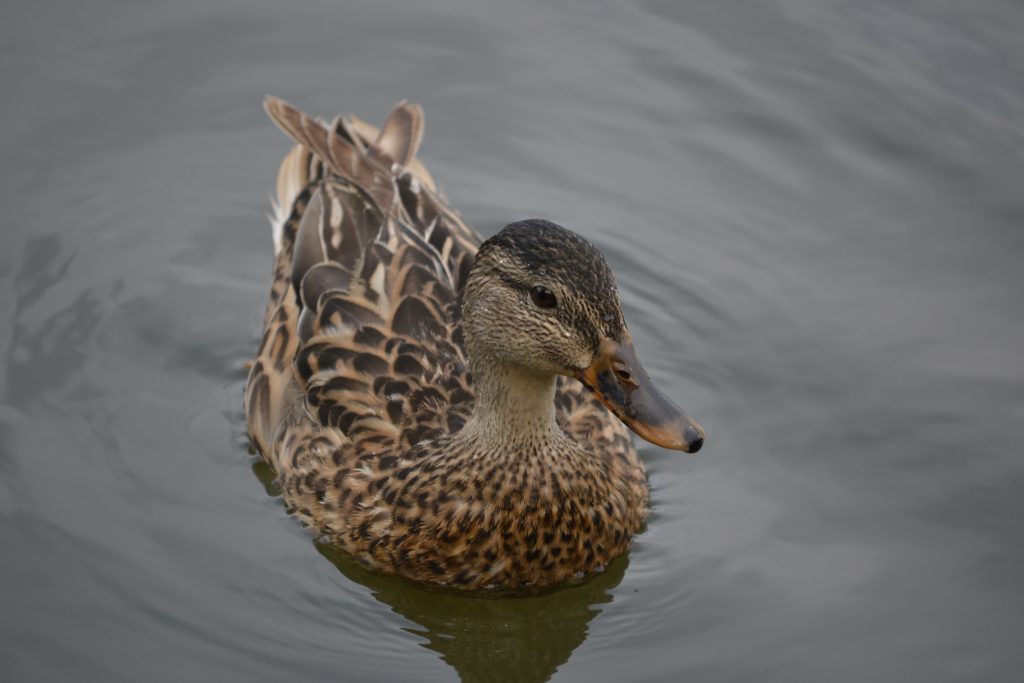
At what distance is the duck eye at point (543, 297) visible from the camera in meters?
6.06

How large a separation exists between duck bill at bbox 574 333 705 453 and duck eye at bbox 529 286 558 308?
251 mm

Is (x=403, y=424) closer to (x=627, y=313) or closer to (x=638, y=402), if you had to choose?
(x=638, y=402)

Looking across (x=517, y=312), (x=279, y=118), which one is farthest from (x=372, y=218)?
(x=517, y=312)

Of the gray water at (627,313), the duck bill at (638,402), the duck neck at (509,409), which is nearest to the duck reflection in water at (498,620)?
the gray water at (627,313)

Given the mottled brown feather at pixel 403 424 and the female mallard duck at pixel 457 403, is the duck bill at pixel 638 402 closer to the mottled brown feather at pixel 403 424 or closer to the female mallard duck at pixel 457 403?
the female mallard duck at pixel 457 403

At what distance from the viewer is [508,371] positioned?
6.41m

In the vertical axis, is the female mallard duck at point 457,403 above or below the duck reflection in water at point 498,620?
above

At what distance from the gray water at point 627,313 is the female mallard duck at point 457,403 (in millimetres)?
193

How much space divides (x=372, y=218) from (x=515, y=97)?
2568 millimetres

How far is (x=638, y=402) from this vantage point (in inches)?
238

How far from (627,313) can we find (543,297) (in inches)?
105

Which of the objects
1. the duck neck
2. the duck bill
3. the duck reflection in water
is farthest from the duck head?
the duck reflection in water

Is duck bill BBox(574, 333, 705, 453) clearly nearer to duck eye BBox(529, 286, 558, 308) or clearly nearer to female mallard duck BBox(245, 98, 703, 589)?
female mallard duck BBox(245, 98, 703, 589)

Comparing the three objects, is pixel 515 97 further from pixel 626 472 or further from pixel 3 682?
pixel 3 682
